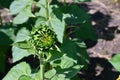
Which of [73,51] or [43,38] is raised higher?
[43,38]

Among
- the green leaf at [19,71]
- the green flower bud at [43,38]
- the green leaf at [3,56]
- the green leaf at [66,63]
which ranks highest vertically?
the green flower bud at [43,38]

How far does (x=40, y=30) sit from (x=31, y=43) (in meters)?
0.12

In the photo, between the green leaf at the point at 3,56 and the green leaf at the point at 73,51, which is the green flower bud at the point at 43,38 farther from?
the green leaf at the point at 3,56

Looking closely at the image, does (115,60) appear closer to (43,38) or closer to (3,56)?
(43,38)

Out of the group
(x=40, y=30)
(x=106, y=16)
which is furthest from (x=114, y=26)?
(x=40, y=30)

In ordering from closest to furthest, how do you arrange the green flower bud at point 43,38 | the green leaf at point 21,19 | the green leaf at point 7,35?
the green flower bud at point 43,38 < the green leaf at point 21,19 < the green leaf at point 7,35

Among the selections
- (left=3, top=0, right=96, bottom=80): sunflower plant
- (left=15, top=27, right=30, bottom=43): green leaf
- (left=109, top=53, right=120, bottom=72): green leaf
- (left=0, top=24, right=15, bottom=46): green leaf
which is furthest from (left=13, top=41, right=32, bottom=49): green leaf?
(left=0, top=24, right=15, bottom=46): green leaf

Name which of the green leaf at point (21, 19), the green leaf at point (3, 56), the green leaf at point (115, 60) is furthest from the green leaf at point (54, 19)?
the green leaf at point (3, 56)

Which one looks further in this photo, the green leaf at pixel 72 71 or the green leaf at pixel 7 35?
the green leaf at pixel 7 35

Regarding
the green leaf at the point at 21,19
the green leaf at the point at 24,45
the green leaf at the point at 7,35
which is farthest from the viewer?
the green leaf at the point at 7,35

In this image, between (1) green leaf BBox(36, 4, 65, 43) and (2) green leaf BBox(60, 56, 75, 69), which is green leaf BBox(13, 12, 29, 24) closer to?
(1) green leaf BBox(36, 4, 65, 43)

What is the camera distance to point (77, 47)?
311 cm

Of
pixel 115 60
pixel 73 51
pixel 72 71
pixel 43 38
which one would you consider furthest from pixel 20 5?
pixel 43 38

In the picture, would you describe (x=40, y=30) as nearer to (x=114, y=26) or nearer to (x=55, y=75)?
(x=55, y=75)
